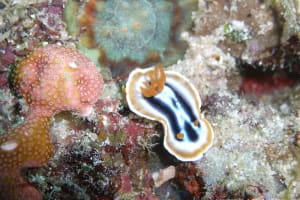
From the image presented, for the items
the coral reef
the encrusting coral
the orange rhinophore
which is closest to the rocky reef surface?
the coral reef

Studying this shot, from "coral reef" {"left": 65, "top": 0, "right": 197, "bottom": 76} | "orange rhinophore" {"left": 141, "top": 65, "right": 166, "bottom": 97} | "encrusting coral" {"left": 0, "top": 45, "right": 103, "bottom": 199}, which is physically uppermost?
"coral reef" {"left": 65, "top": 0, "right": 197, "bottom": 76}

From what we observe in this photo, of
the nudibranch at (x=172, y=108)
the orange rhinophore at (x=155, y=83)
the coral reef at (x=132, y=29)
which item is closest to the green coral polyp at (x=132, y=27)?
the coral reef at (x=132, y=29)

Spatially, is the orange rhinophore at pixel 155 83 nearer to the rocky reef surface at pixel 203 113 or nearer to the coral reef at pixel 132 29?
the rocky reef surface at pixel 203 113

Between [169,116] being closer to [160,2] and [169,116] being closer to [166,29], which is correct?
[166,29]

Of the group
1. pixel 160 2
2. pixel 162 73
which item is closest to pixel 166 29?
pixel 160 2

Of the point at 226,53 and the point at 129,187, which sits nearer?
the point at 129,187

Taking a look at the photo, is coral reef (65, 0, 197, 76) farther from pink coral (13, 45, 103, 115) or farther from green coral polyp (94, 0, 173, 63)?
pink coral (13, 45, 103, 115)
